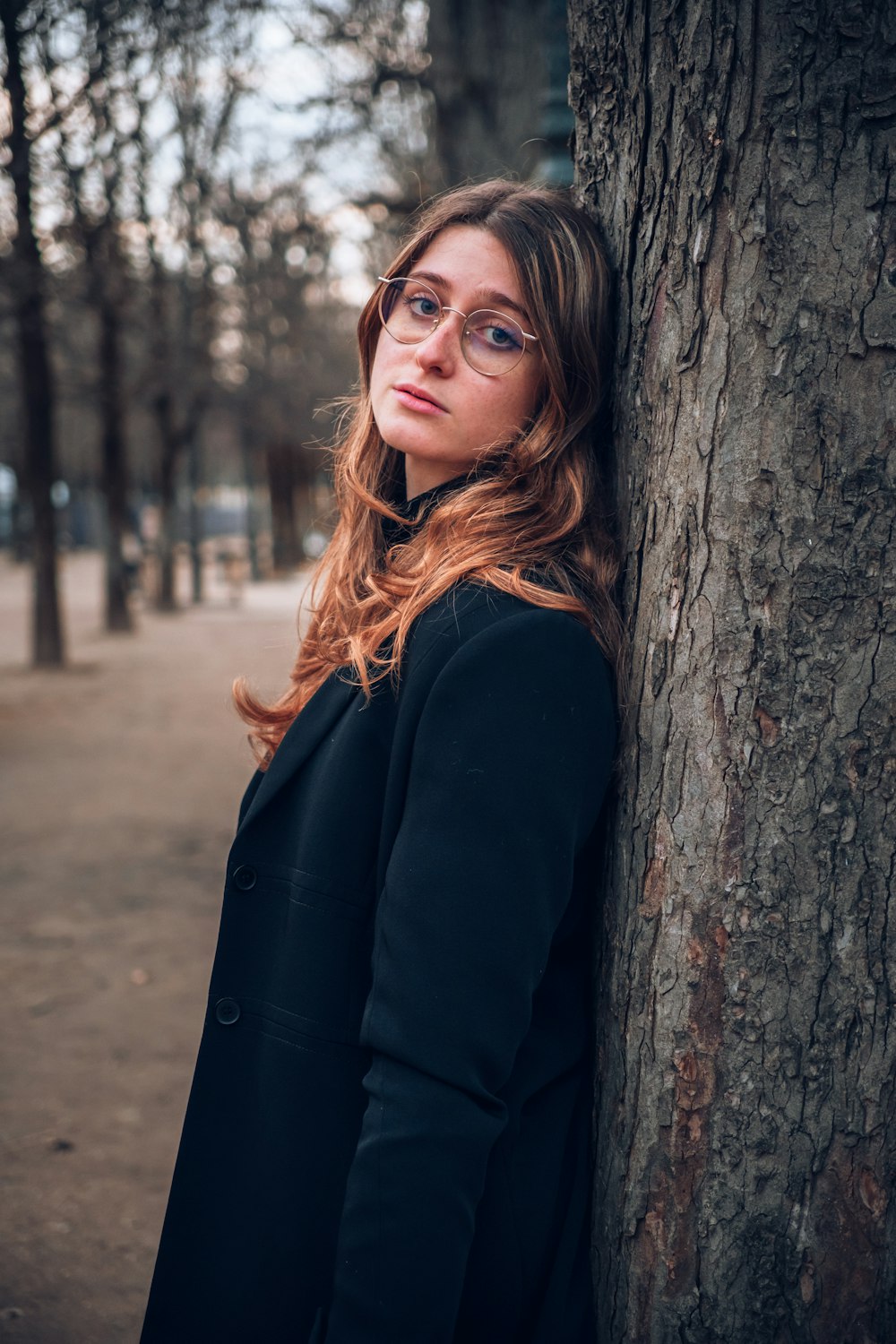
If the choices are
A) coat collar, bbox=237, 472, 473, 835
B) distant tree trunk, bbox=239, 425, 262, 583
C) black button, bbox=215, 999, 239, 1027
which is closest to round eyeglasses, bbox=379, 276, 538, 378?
coat collar, bbox=237, 472, 473, 835

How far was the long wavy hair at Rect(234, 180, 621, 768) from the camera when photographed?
59.5 inches

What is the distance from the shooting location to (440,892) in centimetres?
133


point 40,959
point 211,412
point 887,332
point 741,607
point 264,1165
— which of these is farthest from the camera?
point 211,412

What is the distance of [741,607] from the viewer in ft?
4.63

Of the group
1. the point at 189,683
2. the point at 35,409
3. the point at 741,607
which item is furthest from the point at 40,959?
the point at 35,409

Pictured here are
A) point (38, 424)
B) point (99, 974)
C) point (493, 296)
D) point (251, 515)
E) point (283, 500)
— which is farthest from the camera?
point (283, 500)

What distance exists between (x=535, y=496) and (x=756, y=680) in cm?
42

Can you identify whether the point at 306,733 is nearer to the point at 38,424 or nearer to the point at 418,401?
the point at 418,401

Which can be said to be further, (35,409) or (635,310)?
(35,409)

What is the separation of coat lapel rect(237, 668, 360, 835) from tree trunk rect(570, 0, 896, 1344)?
0.42 metres

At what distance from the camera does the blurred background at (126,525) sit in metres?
3.59

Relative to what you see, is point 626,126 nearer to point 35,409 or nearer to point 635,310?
point 635,310

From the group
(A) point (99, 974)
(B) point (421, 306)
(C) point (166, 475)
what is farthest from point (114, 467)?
(B) point (421, 306)

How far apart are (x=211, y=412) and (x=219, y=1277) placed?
25264 millimetres
